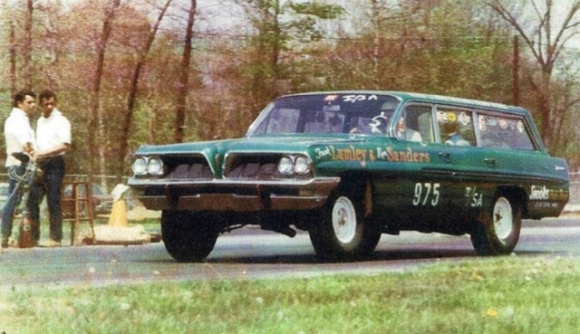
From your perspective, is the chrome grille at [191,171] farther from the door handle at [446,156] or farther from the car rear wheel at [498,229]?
the car rear wheel at [498,229]

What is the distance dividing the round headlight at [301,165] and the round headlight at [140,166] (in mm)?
1415

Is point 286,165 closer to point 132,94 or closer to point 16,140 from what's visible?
point 16,140

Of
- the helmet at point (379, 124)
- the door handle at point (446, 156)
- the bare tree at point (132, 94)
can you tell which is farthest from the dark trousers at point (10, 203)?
the door handle at point (446, 156)

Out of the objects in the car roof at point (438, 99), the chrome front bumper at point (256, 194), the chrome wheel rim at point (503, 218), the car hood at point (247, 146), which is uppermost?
the car roof at point (438, 99)

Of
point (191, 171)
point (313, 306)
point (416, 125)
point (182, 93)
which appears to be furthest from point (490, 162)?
point (182, 93)

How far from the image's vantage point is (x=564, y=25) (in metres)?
11.8

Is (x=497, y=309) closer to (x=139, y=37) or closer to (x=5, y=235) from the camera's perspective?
(x=5, y=235)

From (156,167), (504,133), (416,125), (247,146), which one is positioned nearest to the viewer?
(247,146)

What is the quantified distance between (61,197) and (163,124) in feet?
20.4

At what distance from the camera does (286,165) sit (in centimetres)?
1034

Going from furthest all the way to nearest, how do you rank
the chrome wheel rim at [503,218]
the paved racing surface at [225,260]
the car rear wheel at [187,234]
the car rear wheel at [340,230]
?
the chrome wheel rim at [503,218], the car rear wheel at [187,234], the car rear wheel at [340,230], the paved racing surface at [225,260]

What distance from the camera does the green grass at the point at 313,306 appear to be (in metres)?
6.18

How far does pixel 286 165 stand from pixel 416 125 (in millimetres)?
2172

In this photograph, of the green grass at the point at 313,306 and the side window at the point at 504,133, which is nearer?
the green grass at the point at 313,306
